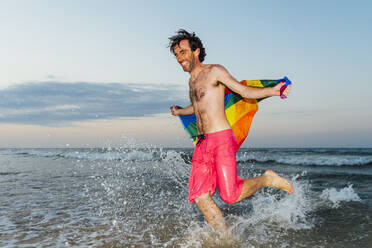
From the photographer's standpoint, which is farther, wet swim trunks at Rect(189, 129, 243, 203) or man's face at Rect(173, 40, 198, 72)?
man's face at Rect(173, 40, 198, 72)

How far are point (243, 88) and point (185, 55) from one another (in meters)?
0.87

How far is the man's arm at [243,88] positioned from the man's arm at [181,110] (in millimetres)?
953

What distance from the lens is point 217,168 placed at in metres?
3.32

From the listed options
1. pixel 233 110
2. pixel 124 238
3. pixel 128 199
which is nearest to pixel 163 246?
pixel 124 238

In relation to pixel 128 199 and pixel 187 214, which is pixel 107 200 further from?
pixel 187 214

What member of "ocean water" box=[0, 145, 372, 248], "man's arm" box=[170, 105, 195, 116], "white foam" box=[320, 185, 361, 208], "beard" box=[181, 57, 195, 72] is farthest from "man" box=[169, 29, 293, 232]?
"white foam" box=[320, 185, 361, 208]

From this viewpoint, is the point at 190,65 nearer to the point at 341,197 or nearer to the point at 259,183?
the point at 259,183

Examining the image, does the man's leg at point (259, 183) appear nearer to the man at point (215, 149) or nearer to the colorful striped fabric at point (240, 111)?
the man at point (215, 149)

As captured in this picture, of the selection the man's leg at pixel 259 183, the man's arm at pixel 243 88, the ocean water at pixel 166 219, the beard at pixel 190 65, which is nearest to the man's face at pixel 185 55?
the beard at pixel 190 65

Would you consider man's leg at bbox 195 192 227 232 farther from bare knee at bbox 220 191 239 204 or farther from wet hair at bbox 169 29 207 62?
wet hair at bbox 169 29 207 62

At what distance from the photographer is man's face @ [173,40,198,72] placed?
360 cm

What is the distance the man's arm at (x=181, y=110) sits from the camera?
13.8 feet

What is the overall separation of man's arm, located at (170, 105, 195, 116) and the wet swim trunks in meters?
0.83

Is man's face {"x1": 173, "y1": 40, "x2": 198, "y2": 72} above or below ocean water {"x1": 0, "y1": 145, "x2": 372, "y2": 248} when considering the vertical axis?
above
